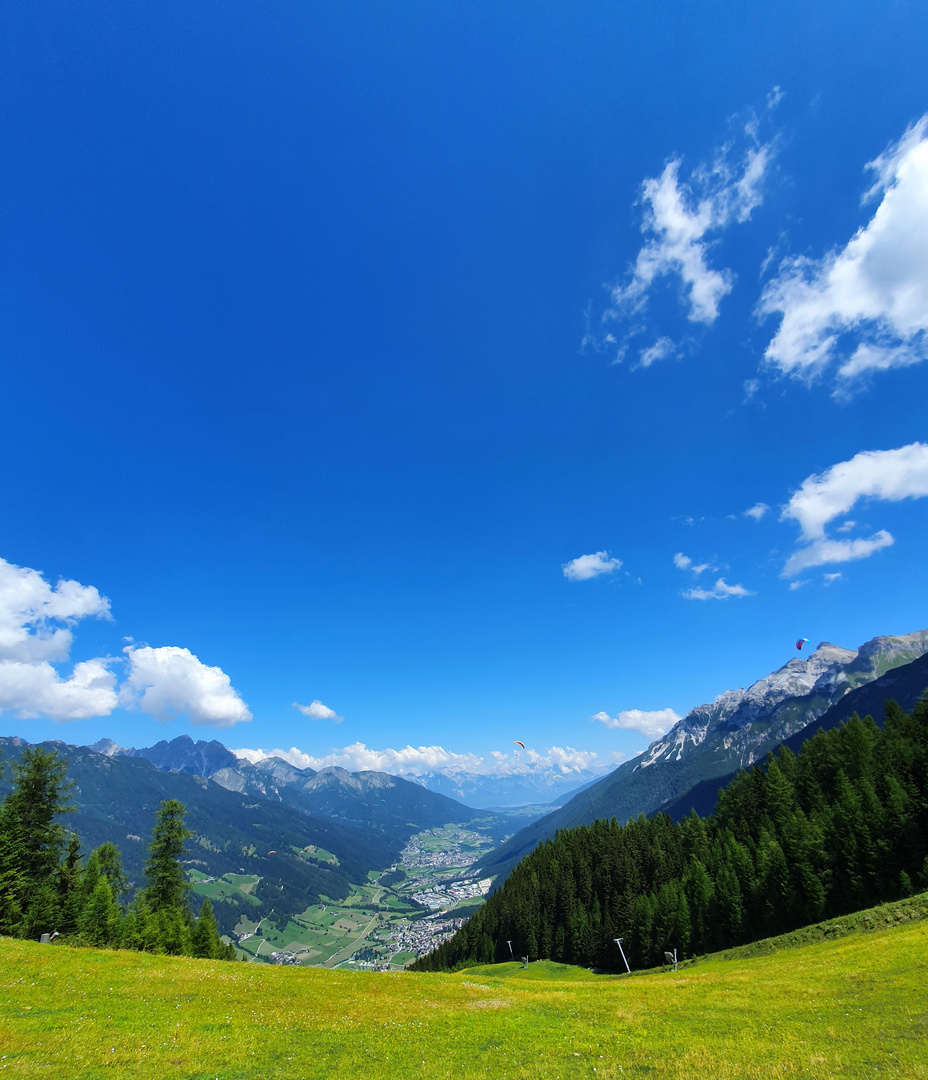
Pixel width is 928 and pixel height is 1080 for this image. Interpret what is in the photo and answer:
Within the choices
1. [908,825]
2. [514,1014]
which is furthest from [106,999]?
[908,825]

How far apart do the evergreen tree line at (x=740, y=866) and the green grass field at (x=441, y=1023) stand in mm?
32110

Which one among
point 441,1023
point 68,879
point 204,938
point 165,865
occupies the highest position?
point 165,865

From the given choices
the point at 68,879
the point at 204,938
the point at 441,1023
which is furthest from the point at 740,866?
the point at 68,879

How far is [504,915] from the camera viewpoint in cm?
10538

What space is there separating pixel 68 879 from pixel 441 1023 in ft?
173

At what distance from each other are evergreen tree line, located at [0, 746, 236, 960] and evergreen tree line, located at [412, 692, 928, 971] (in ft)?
236

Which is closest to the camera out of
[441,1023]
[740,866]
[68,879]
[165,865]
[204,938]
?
[441,1023]

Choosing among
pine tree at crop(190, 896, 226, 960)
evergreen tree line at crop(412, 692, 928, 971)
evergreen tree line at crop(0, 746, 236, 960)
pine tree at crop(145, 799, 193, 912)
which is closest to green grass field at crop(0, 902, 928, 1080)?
evergreen tree line at crop(0, 746, 236, 960)

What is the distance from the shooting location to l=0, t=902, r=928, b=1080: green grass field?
17.9 meters

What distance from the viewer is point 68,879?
52062 millimetres

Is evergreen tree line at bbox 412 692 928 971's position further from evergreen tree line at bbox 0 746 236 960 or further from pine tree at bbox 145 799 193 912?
pine tree at bbox 145 799 193 912

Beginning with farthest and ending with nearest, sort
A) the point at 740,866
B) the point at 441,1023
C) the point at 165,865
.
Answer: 1. the point at 740,866
2. the point at 165,865
3. the point at 441,1023

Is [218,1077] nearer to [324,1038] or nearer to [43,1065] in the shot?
[43,1065]

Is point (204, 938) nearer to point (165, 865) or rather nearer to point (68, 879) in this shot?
point (165, 865)
